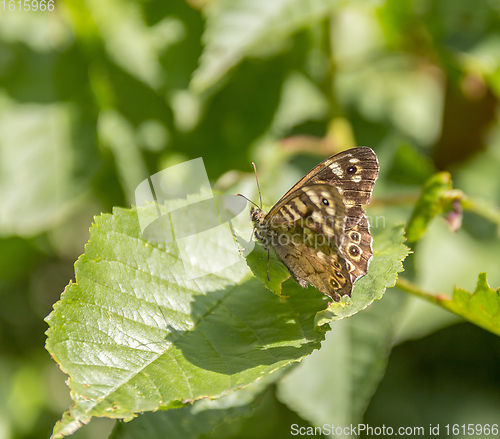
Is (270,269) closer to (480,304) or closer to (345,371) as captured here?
(480,304)

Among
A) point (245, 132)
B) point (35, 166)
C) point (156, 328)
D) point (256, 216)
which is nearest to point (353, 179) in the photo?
point (256, 216)

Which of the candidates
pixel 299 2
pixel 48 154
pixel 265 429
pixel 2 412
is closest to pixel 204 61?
pixel 299 2

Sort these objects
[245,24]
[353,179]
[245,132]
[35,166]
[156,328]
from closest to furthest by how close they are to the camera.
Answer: [156,328] → [353,179] → [245,24] → [35,166] → [245,132]

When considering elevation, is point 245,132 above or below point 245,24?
below

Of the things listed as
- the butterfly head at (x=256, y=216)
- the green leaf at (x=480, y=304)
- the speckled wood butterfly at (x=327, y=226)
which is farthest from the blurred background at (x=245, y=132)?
the green leaf at (x=480, y=304)

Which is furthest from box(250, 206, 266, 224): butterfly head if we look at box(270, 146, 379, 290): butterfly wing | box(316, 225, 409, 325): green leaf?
box(316, 225, 409, 325): green leaf

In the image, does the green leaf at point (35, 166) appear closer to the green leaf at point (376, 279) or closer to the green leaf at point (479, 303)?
the green leaf at point (376, 279)

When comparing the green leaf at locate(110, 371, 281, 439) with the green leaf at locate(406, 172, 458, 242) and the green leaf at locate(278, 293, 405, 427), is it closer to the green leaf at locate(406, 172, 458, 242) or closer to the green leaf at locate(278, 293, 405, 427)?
the green leaf at locate(278, 293, 405, 427)
